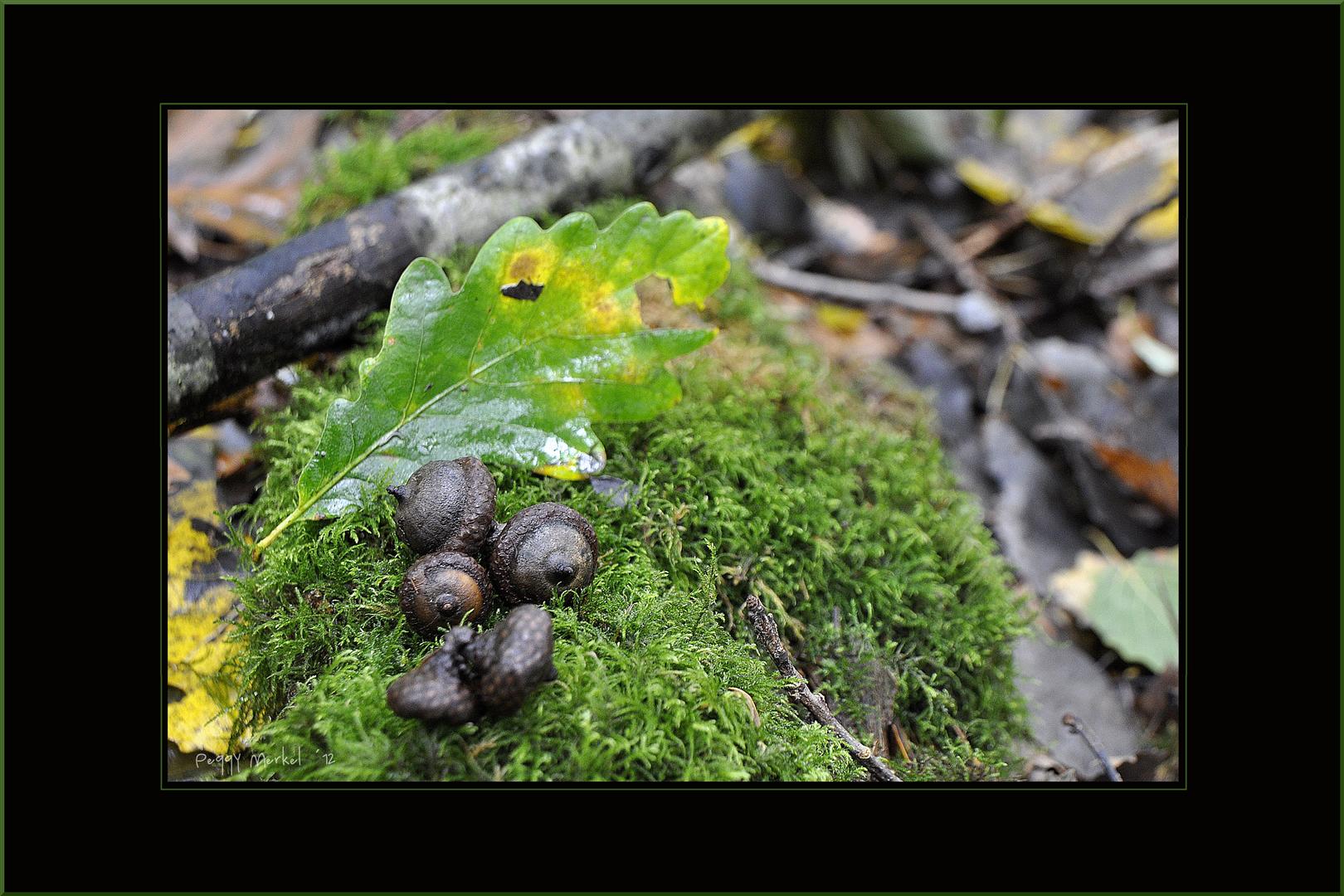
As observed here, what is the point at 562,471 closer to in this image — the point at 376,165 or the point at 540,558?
the point at 540,558

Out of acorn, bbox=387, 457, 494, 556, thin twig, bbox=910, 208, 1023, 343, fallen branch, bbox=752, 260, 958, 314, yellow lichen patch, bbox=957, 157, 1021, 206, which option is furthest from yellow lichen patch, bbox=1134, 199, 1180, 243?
acorn, bbox=387, 457, 494, 556

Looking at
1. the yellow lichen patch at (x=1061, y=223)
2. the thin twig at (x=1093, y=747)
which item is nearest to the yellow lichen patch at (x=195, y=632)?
the thin twig at (x=1093, y=747)

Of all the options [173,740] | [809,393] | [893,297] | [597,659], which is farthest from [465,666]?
[893,297]

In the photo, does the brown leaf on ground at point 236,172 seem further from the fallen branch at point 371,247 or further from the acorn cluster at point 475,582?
the acorn cluster at point 475,582

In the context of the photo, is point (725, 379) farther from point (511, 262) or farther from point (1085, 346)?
point (1085, 346)

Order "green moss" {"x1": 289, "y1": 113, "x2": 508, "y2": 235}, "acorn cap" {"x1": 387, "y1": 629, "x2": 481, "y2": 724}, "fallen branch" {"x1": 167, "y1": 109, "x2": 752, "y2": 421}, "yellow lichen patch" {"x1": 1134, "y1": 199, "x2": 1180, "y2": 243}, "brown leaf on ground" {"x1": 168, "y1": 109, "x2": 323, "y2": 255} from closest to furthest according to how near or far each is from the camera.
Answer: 1. "acorn cap" {"x1": 387, "y1": 629, "x2": 481, "y2": 724}
2. "fallen branch" {"x1": 167, "y1": 109, "x2": 752, "y2": 421}
3. "green moss" {"x1": 289, "y1": 113, "x2": 508, "y2": 235}
4. "brown leaf on ground" {"x1": 168, "y1": 109, "x2": 323, "y2": 255}
5. "yellow lichen patch" {"x1": 1134, "y1": 199, "x2": 1180, "y2": 243}

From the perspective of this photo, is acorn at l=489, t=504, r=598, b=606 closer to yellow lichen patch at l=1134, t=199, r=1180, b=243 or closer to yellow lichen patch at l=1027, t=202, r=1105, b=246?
yellow lichen patch at l=1027, t=202, r=1105, b=246
